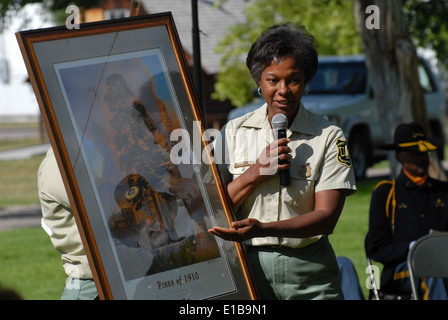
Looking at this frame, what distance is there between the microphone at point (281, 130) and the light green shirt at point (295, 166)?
3 centimetres

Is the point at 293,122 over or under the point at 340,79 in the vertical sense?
over

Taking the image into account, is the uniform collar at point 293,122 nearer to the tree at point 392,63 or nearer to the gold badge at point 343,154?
the gold badge at point 343,154

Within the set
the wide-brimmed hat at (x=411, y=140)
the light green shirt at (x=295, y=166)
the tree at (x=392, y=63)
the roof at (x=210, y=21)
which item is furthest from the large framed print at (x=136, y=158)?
the roof at (x=210, y=21)

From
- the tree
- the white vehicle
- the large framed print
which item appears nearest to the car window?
the white vehicle

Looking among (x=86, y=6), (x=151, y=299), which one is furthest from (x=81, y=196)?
(x=86, y=6)

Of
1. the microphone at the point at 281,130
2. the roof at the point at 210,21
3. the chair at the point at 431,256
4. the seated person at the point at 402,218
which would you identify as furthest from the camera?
the roof at the point at 210,21

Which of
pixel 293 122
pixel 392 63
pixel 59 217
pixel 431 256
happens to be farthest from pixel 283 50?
pixel 392 63

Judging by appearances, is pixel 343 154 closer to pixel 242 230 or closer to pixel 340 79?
pixel 242 230

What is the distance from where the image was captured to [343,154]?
8.96ft

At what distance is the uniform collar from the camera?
9.02ft

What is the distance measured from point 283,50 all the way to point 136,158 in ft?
2.05

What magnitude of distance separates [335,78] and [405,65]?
217 inches

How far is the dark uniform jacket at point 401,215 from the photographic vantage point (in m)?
4.77

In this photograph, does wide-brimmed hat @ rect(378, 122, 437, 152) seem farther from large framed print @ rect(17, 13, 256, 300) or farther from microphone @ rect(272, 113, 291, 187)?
large framed print @ rect(17, 13, 256, 300)
